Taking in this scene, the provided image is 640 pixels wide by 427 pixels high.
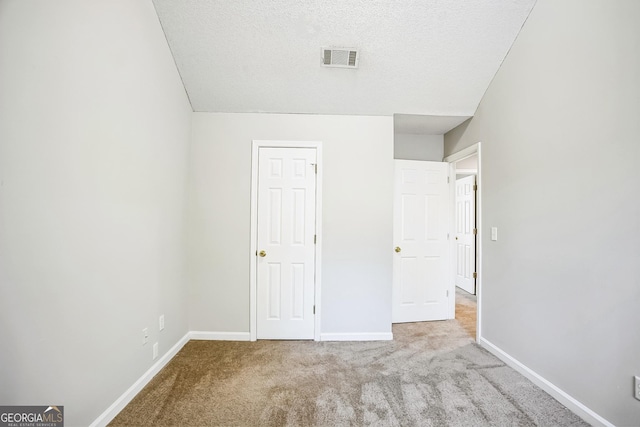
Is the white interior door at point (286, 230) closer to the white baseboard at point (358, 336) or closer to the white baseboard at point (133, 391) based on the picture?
the white baseboard at point (358, 336)

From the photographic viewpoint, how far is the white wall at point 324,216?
109 inches

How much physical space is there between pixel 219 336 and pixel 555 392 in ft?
9.27

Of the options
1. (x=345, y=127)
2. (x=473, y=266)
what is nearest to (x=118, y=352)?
(x=345, y=127)

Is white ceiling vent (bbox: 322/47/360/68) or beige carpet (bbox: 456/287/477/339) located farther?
beige carpet (bbox: 456/287/477/339)

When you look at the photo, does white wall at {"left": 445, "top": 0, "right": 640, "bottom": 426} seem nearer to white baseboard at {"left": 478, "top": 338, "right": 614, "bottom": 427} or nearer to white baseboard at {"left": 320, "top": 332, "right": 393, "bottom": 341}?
white baseboard at {"left": 478, "top": 338, "right": 614, "bottom": 427}

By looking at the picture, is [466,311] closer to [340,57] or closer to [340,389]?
[340,389]

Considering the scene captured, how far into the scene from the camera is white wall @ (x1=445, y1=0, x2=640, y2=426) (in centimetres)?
148

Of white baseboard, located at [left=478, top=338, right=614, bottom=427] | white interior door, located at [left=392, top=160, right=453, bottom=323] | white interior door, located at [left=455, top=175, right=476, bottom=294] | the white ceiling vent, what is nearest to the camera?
white baseboard, located at [left=478, top=338, right=614, bottom=427]

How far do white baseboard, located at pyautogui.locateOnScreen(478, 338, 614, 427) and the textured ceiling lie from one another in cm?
238

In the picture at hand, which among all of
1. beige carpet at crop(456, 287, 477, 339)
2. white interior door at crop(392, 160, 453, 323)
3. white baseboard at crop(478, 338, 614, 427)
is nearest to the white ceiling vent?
white interior door at crop(392, 160, 453, 323)

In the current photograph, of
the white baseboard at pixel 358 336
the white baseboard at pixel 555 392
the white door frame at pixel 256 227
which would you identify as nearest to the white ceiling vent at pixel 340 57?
the white door frame at pixel 256 227

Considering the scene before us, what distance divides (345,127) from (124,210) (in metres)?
2.11

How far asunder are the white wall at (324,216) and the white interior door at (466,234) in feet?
7.66

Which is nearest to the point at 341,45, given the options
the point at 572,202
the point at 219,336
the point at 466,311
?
the point at 572,202
